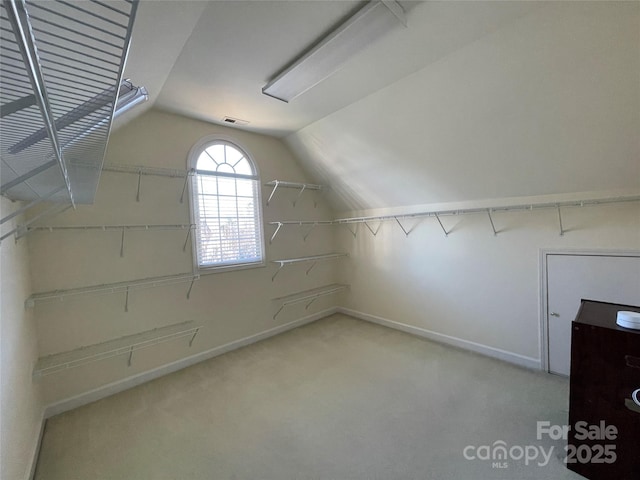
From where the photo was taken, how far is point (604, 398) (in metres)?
1.50

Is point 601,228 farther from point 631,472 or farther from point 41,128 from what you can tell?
point 41,128

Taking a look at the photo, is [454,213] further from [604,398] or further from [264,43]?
[264,43]

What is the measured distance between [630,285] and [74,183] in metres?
4.04

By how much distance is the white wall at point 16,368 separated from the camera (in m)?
1.41

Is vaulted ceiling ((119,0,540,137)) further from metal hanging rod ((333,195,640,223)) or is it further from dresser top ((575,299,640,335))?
dresser top ((575,299,640,335))

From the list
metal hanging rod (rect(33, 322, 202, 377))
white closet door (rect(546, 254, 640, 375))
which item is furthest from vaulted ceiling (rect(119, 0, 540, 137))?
metal hanging rod (rect(33, 322, 202, 377))

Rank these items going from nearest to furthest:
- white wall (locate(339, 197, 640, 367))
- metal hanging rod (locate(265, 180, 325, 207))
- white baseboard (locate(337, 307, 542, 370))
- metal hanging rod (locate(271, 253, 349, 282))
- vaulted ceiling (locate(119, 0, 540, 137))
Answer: vaulted ceiling (locate(119, 0, 540, 137)), white wall (locate(339, 197, 640, 367)), white baseboard (locate(337, 307, 542, 370)), metal hanging rod (locate(265, 180, 325, 207)), metal hanging rod (locate(271, 253, 349, 282))

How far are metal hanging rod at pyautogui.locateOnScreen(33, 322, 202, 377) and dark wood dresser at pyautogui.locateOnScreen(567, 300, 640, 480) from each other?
305 cm

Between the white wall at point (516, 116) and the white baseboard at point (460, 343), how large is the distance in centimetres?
162

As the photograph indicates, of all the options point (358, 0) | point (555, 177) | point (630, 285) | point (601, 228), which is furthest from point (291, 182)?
point (630, 285)

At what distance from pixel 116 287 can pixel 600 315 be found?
11.9ft

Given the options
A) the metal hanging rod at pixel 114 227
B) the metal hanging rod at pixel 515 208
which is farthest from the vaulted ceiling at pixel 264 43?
the metal hanging rod at pixel 515 208

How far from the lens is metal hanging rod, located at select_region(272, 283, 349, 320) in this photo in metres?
3.83

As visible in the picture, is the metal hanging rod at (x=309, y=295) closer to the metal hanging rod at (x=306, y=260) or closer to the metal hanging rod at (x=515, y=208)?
the metal hanging rod at (x=306, y=260)
